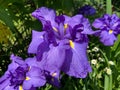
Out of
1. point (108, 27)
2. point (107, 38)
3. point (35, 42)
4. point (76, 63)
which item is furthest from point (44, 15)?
point (108, 27)

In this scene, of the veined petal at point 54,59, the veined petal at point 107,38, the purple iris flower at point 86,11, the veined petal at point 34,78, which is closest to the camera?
the veined petal at point 54,59

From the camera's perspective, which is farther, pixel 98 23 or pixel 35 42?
pixel 98 23

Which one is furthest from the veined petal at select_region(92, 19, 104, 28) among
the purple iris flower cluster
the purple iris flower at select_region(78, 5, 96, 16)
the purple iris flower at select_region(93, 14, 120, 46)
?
the purple iris flower cluster

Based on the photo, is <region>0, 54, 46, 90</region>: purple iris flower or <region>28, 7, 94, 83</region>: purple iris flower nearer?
<region>28, 7, 94, 83</region>: purple iris flower

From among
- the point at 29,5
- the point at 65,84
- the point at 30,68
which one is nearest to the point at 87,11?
the point at 29,5

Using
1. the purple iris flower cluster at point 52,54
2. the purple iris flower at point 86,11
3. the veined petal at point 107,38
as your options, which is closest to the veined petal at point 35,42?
the purple iris flower cluster at point 52,54

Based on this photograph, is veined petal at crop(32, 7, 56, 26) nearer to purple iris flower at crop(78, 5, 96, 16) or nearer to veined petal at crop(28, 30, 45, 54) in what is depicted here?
veined petal at crop(28, 30, 45, 54)

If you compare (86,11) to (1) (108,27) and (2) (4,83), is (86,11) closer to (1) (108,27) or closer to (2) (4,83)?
(1) (108,27)

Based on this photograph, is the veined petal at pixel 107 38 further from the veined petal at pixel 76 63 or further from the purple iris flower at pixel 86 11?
the veined petal at pixel 76 63
